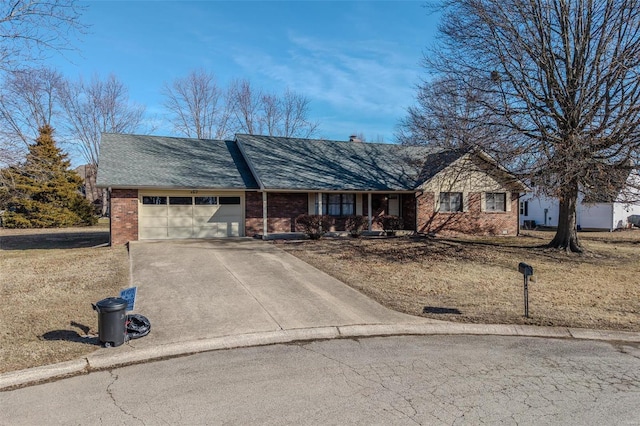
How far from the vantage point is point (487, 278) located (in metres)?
11.2

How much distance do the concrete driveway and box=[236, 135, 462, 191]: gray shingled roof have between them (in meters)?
6.86

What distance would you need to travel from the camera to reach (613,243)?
66.0 feet

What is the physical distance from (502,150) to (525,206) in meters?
24.5

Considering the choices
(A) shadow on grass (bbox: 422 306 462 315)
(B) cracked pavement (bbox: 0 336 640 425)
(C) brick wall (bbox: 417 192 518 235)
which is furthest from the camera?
(C) brick wall (bbox: 417 192 518 235)

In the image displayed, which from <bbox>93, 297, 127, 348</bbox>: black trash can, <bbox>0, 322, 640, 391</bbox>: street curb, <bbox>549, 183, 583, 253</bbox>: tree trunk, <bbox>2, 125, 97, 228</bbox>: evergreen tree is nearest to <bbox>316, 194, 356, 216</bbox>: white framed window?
<bbox>549, 183, 583, 253</bbox>: tree trunk

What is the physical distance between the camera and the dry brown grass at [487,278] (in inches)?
305

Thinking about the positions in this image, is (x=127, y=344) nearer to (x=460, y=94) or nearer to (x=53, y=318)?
(x=53, y=318)

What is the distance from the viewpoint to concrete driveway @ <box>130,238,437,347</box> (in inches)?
269

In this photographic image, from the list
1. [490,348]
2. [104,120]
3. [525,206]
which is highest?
[104,120]

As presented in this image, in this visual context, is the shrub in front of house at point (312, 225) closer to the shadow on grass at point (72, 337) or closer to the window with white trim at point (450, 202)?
the window with white trim at point (450, 202)

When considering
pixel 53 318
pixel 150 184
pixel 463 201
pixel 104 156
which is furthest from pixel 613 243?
pixel 104 156

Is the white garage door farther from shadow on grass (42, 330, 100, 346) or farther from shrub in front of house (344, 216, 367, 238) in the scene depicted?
shadow on grass (42, 330, 100, 346)

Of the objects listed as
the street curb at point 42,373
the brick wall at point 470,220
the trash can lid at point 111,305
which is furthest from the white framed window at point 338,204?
the street curb at point 42,373

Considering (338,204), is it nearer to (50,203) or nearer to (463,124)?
(463,124)
